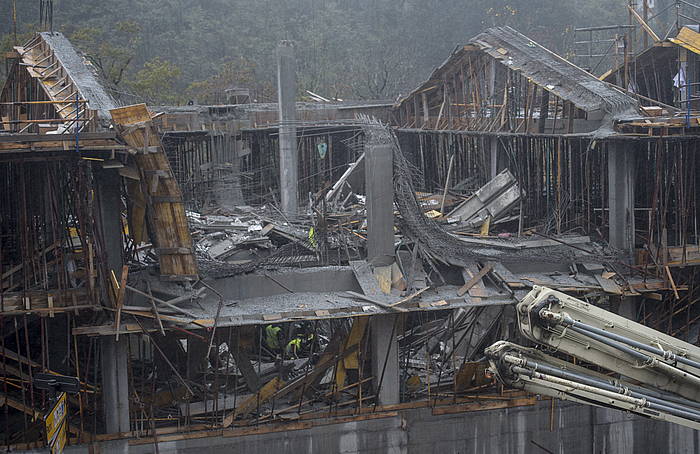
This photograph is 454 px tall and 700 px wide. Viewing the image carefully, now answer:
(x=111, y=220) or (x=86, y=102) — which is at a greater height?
(x=86, y=102)

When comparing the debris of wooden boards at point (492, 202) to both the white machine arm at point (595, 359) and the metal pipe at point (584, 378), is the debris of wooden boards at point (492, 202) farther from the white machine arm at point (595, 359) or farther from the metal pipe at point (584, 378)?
the metal pipe at point (584, 378)

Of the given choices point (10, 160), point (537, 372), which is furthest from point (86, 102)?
point (537, 372)

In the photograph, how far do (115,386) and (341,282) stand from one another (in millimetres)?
5240

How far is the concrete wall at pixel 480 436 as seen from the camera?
18.8 meters

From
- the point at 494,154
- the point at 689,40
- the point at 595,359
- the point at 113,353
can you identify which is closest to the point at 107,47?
the point at 494,154

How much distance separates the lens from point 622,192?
21.8 metres

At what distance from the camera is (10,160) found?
1664cm

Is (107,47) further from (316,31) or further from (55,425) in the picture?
(55,425)

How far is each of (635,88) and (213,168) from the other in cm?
1603

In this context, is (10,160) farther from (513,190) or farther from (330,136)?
(330,136)

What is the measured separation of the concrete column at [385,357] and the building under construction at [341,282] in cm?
4

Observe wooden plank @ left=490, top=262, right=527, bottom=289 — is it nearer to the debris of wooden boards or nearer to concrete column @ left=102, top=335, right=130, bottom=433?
the debris of wooden boards

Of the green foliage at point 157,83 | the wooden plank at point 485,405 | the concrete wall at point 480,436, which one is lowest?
the concrete wall at point 480,436

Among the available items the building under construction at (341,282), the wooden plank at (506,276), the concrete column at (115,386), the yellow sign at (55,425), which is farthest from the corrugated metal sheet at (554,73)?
the yellow sign at (55,425)
